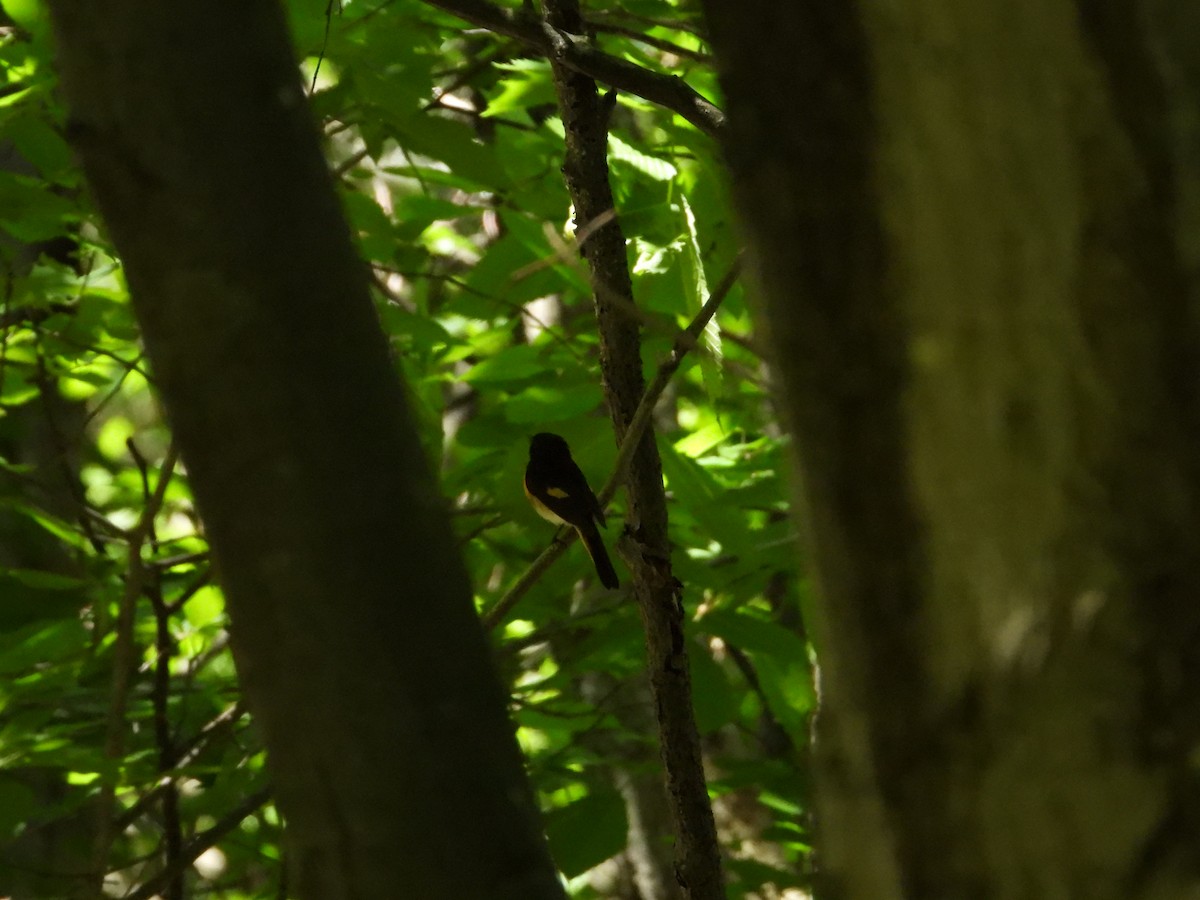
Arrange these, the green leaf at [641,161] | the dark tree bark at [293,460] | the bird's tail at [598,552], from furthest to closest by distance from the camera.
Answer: the bird's tail at [598,552]
the green leaf at [641,161]
the dark tree bark at [293,460]

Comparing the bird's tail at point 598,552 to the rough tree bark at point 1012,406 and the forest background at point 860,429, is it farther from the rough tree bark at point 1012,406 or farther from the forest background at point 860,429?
the rough tree bark at point 1012,406

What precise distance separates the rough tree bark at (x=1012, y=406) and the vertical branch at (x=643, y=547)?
5.09 feet

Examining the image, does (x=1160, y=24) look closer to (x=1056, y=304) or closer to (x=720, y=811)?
(x=1056, y=304)

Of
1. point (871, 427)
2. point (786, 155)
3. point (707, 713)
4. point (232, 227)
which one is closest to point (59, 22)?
point (232, 227)

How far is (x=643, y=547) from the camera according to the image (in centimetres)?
248

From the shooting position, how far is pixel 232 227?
1.00 meters

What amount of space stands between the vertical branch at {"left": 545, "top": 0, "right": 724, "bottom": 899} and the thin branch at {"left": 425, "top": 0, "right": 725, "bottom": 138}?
1.12 ft

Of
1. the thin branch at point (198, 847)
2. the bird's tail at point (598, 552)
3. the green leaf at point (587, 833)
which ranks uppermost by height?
the bird's tail at point (598, 552)

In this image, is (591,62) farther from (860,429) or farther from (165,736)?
(165,736)

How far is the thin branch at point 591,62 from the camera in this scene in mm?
2045

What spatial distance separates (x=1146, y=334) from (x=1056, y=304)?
0.06 metres

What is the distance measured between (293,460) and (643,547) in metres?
1.53

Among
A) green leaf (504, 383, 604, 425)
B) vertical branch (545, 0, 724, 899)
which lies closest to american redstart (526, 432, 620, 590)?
green leaf (504, 383, 604, 425)

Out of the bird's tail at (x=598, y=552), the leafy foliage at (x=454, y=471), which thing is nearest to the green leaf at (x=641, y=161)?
the leafy foliage at (x=454, y=471)
